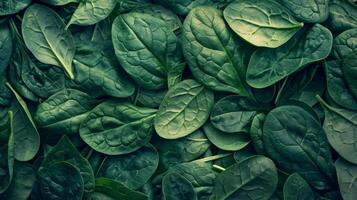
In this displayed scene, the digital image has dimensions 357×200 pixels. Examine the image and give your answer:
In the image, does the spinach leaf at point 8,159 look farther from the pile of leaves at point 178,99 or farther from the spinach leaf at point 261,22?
the spinach leaf at point 261,22

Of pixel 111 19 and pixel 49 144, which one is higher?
pixel 111 19

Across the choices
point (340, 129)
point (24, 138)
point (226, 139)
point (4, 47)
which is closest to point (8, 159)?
point (24, 138)

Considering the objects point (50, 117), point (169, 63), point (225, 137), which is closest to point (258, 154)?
point (225, 137)

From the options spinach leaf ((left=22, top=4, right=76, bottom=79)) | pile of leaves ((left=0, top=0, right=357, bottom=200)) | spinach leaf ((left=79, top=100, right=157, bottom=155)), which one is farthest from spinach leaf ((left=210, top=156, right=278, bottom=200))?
spinach leaf ((left=22, top=4, right=76, bottom=79))

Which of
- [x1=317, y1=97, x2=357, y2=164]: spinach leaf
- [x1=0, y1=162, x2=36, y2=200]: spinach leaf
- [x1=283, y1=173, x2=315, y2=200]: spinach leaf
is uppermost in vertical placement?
[x1=317, y1=97, x2=357, y2=164]: spinach leaf

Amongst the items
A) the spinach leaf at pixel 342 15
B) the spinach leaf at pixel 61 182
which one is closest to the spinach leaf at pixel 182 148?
the spinach leaf at pixel 61 182

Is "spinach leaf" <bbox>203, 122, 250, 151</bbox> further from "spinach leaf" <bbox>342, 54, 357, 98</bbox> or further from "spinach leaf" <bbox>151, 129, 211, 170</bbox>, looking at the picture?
"spinach leaf" <bbox>342, 54, 357, 98</bbox>

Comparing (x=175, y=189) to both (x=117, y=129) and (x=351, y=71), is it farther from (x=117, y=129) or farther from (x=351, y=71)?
(x=351, y=71)

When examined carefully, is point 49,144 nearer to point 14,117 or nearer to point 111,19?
point 14,117
